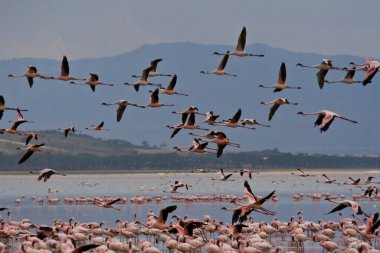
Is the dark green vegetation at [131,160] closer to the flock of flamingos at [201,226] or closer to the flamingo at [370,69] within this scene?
the flock of flamingos at [201,226]

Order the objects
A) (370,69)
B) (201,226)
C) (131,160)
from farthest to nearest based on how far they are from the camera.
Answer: (131,160) < (201,226) < (370,69)

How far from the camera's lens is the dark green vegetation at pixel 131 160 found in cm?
16300

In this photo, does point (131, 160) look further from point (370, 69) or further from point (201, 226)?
point (370, 69)

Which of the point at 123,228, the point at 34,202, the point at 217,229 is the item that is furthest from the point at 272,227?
the point at 34,202

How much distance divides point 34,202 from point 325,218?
73.9ft

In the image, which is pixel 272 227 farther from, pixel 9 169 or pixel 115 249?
pixel 9 169

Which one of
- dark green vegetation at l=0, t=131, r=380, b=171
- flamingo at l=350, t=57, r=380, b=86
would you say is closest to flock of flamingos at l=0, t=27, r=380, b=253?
flamingo at l=350, t=57, r=380, b=86

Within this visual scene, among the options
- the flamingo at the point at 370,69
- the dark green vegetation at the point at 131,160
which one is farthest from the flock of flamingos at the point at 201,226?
the dark green vegetation at the point at 131,160

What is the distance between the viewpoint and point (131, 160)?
170 m

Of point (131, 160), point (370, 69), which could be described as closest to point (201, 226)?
point (370, 69)

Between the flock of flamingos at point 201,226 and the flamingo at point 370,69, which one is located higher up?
the flamingo at point 370,69

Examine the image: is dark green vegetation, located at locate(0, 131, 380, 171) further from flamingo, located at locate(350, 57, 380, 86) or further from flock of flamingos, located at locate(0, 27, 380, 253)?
flamingo, located at locate(350, 57, 380, 86)

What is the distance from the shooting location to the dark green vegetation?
6417 inches

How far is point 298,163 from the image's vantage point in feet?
563
